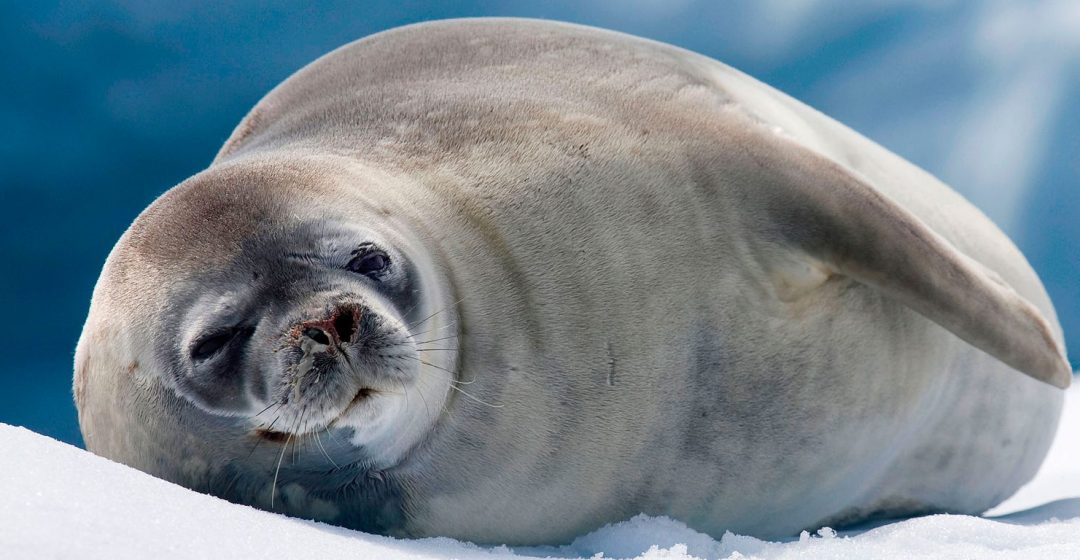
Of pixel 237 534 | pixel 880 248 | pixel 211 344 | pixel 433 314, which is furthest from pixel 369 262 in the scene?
pixel 880 248

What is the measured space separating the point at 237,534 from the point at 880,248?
1.34 meters

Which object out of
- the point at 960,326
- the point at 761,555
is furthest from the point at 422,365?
the point at 960,326

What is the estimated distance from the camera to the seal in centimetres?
171

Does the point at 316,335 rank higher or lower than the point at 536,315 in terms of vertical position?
lower

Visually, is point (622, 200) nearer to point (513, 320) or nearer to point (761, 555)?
point (513, 320)

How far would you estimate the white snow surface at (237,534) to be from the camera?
1188 mm

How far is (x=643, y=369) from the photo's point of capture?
2.04 meters

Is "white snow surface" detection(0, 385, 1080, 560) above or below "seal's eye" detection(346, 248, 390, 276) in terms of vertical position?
below

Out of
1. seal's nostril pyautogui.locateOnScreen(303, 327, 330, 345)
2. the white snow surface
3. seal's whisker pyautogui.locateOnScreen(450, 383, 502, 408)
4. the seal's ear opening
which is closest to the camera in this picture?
the white snow surface

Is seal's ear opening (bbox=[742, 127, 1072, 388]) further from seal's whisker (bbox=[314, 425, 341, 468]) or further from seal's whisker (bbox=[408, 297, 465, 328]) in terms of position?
seal's whisker (bbox=[314, 425, 341, 468])

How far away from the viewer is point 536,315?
2.00m

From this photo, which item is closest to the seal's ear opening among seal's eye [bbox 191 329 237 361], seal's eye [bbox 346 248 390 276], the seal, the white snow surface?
the seal

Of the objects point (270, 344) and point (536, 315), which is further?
point (536, 315)

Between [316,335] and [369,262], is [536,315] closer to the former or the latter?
[369,262]
